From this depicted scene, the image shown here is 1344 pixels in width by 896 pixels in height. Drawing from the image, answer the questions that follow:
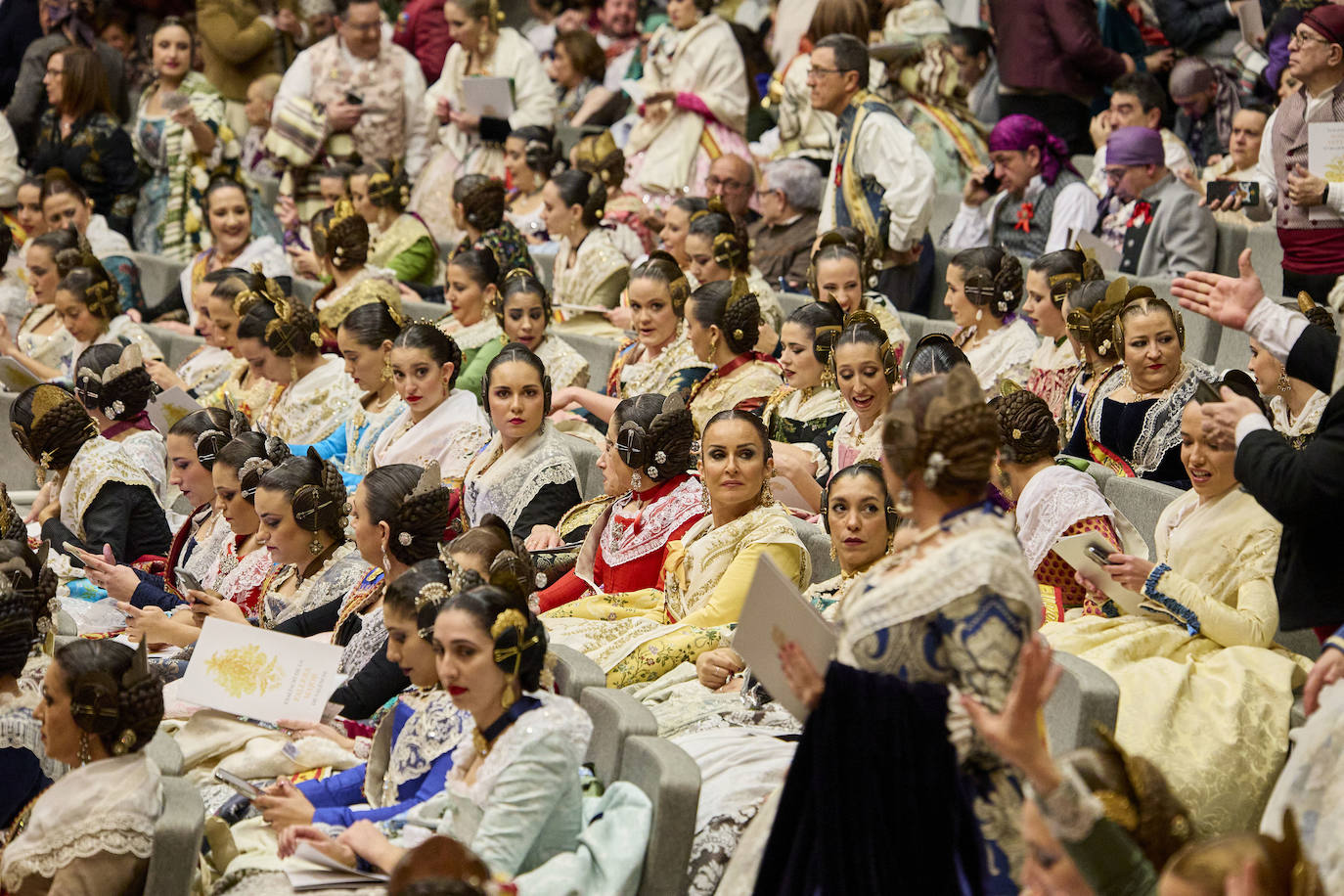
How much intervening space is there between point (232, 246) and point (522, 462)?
11.6ft

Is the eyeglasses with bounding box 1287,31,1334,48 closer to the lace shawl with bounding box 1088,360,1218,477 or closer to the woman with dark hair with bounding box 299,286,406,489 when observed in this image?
the lace shawl with bounding box 1088,360,1218,477

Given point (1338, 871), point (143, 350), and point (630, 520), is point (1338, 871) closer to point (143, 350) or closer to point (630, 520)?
point (630, 520)

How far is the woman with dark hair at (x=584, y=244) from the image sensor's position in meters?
7.55

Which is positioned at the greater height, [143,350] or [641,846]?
[641,846]

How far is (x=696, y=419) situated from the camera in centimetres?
580

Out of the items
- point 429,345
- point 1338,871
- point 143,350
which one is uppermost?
point 1338,871

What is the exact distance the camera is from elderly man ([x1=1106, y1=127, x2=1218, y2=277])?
6.73 metres

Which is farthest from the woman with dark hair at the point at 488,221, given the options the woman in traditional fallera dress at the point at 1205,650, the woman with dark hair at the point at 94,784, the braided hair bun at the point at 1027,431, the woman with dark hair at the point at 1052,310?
the woman with dark hair at the point at 94,784

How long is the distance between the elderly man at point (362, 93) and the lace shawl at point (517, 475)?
445 centimetres

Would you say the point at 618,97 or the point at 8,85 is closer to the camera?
the point at 618,97

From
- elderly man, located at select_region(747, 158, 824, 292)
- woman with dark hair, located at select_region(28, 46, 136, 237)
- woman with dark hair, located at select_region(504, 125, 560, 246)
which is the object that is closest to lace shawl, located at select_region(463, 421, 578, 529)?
elderly man, located at select_region(747, 158, 824, 292)

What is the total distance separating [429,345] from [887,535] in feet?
7.10

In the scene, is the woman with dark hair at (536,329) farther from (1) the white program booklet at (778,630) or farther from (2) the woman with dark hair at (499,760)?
(1) the white program booklet at (778,630)

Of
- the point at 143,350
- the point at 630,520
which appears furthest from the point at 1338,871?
the point at 143,350
